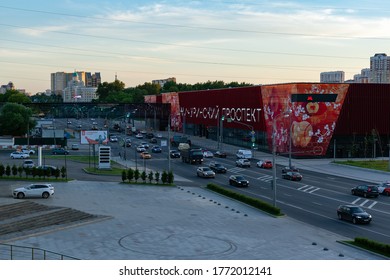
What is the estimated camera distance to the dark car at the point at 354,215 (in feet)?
133

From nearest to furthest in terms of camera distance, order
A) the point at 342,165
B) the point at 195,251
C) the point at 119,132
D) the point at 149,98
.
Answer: the point at 195,251, the point at 342,165, the point at 119,132, the point at 149,98

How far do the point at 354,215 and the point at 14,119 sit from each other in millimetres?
89399

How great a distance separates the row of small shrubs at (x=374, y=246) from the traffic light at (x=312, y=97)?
195 ft

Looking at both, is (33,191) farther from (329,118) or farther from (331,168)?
(329,118)

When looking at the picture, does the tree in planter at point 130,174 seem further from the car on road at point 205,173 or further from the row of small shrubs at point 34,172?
the car on road at point 205,173

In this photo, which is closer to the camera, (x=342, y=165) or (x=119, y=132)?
(x=342, y=165)

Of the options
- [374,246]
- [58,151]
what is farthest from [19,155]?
[374,246]

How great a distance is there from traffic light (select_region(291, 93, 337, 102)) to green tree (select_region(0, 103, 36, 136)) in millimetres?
57041

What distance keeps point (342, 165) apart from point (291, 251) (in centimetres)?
5409

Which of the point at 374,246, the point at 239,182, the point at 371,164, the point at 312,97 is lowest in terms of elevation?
the point at 371,164

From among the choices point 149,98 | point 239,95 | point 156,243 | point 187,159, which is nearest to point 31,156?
point 187,159

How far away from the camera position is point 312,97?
90.5m

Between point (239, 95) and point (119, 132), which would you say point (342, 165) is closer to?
point (239, 95)

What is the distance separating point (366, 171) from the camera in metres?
76.2
